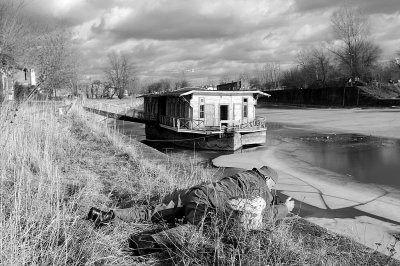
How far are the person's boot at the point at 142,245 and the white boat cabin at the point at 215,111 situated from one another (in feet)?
72.9

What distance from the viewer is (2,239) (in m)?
2.82

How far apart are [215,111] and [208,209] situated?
23.5 m

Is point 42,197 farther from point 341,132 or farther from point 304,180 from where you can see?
point 341,132

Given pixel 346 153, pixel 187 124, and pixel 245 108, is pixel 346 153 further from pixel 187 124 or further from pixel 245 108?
pixel 187 124

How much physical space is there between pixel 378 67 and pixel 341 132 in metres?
47.7

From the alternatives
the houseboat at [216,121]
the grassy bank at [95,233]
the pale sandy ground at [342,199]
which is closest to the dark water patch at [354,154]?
the pale sandy ground at [342,199]

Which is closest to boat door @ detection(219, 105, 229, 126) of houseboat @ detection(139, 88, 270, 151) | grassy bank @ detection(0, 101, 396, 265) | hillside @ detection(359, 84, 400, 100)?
houseboat @ detection(139, 88, 270, 151)

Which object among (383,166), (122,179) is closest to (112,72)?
(383,166)

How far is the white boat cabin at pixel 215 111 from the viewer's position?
1067 inches

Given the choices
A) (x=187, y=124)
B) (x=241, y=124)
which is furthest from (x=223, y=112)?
(x=187, y=124)

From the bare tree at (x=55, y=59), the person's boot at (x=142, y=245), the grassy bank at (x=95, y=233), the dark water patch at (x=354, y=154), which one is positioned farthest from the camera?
the bare tree at (x=55, y=59)

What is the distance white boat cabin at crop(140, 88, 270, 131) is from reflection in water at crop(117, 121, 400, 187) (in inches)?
73.3

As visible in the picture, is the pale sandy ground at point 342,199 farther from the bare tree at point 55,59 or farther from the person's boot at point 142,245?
the bare tree at point 55,59

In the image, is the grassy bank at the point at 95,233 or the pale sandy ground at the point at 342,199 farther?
the pale sandy ground at the point at 342,199
